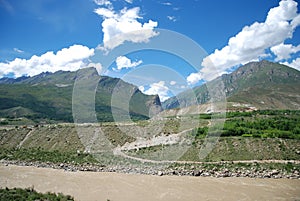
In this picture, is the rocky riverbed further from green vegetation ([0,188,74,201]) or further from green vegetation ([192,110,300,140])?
green vegetation ([0,188,74,201])

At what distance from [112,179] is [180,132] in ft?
67.5

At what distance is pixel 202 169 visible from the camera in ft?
107

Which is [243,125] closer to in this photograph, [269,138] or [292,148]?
[269,138]

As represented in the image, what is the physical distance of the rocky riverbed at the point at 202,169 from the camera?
30.6 meters

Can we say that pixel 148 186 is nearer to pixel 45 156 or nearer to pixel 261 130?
pixel 45 156

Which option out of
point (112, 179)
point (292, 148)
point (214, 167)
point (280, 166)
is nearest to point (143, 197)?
point (112, 179)

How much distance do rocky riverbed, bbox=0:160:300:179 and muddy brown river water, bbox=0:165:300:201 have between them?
144cm

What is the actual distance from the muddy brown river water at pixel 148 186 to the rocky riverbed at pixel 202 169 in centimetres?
144

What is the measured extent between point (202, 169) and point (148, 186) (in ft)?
28.2

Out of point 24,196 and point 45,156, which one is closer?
point 24,196

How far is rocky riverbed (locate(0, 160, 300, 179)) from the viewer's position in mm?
30606

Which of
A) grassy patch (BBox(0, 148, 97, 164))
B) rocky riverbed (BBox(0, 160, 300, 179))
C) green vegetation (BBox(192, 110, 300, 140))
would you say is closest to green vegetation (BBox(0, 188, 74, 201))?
rocky riverbed (BBox(0, 160, 300, 179))

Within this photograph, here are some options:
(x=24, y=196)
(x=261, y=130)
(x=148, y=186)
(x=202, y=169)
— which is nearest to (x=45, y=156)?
(x=148, y=186)

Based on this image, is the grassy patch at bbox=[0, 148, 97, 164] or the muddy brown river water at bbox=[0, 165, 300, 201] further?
the grassy patch at bbox=[0, 148, 97, 164]
